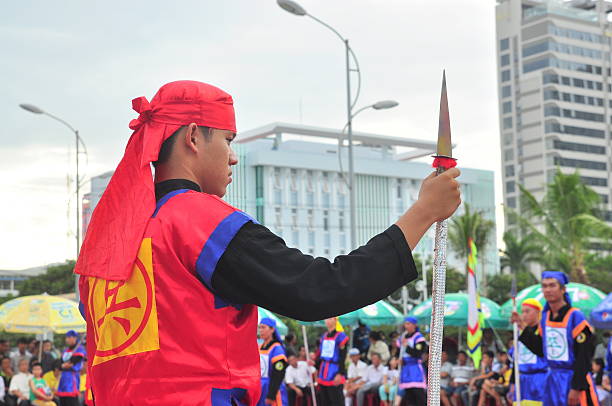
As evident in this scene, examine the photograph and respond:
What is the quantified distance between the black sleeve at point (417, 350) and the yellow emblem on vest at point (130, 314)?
14.5 m

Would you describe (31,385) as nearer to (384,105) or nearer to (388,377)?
(388,377)

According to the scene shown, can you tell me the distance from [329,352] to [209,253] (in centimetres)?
1506

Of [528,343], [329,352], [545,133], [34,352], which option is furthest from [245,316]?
[545,133]

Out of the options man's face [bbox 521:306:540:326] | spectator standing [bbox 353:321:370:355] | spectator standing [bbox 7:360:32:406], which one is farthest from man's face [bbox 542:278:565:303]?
spectator standing [bbox 353:321:370:355]

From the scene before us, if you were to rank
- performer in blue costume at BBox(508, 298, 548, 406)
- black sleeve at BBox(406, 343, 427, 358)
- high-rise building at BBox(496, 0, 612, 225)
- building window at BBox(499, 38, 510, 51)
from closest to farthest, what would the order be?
performer in blue costume at BBox(508, 298, 548, 406) < black sleeve at BBox(406, 343, 427, 358) < high-rise building at BBox(496, 0, 612, 225) < building window at BBox(499, 38, 510, 51)

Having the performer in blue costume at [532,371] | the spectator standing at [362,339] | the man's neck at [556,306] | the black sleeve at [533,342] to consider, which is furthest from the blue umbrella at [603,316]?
the spectator standing at [362,339]

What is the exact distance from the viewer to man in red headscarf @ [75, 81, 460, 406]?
2.24 metres

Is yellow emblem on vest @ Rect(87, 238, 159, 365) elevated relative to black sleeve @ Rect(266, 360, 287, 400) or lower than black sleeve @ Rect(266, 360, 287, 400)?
elevated

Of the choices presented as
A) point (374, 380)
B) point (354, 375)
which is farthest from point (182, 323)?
point (354, 375)

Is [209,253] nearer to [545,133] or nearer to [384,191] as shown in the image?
[384,191]

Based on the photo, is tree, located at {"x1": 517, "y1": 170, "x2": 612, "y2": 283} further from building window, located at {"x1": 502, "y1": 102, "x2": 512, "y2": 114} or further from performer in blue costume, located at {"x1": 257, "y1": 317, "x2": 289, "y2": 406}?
building window, located at {"x1": 502, "y1": 102, "x2": 512, "y2": 114}

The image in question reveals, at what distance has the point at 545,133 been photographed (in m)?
110

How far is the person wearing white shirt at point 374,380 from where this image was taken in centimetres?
1931

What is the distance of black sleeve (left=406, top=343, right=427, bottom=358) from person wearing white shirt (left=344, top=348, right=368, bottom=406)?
10.3 feet
